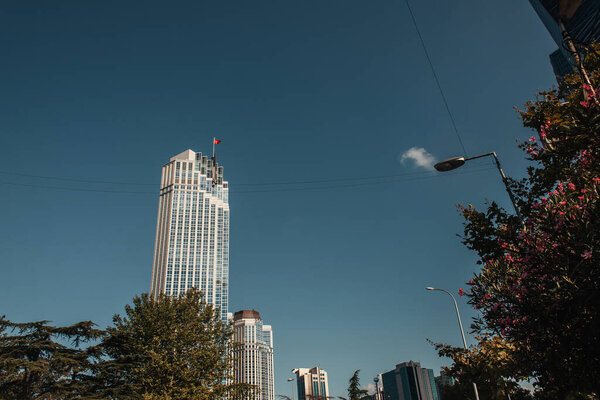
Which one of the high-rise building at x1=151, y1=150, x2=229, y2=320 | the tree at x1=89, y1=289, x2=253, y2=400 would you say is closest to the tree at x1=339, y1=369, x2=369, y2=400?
the tree at x1=89, y1=289, x2=253, y2=400

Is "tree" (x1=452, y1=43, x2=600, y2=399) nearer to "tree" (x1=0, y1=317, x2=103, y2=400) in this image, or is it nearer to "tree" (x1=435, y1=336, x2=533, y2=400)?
"tree" (x1=435, y1=336, x2=533, y2=400)

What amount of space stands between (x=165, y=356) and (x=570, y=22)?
107ft

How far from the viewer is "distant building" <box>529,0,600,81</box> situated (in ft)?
16.1

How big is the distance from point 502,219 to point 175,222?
168573 millimetres

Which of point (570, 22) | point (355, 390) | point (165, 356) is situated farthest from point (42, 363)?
point (570, 22)

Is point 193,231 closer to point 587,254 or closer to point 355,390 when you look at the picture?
point 355,390

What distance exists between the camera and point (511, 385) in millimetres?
15219

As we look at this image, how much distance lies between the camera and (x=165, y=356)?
28.8 meters

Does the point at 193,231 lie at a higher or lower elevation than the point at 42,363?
higher

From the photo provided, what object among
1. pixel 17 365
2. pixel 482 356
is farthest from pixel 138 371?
pixel 482 356

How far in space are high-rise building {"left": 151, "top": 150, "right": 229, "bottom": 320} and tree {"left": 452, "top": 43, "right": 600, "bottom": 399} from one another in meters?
154

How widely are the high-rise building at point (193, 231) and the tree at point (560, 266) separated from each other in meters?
154

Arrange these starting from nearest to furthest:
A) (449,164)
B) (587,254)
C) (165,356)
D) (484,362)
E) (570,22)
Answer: (587,254) → (449,164) → (484,362) → (570,22) → (165,356)

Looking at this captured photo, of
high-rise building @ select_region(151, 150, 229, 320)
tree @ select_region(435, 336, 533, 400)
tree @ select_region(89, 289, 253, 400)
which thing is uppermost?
high-rise building @ select_region(151, 150, 229, 320)
